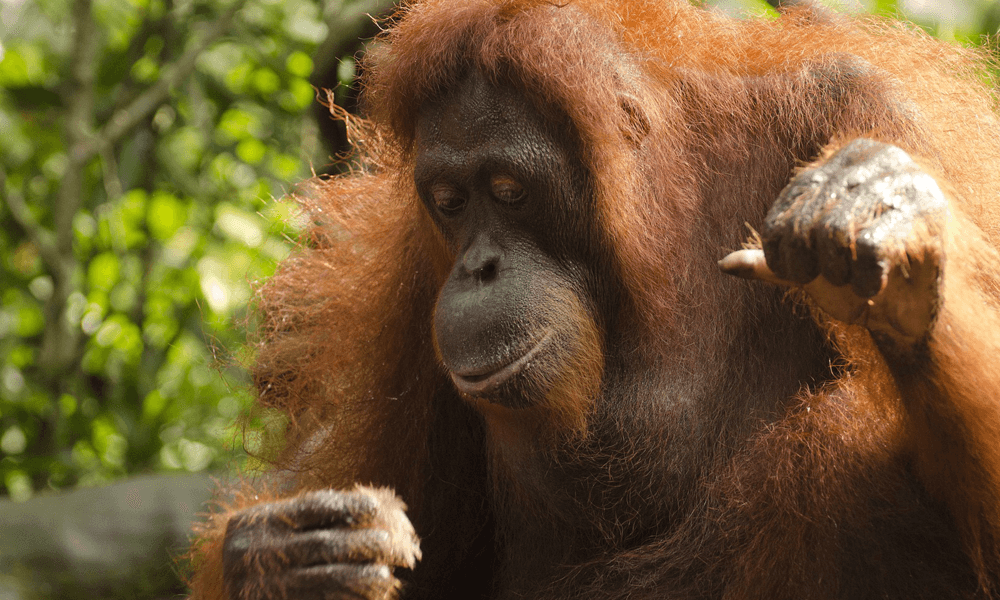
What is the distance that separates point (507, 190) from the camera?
1703 millimetres

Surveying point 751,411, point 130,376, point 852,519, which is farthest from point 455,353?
point 130,376

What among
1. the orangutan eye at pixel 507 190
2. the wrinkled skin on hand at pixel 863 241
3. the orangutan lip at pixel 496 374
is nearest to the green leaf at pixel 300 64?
the orangutan eye at pixel 507 190

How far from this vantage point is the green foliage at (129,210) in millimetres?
4137

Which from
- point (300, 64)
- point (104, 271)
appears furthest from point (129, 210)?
point (300, 64)

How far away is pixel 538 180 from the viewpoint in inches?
66.5

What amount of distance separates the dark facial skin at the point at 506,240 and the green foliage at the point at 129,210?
246 cm

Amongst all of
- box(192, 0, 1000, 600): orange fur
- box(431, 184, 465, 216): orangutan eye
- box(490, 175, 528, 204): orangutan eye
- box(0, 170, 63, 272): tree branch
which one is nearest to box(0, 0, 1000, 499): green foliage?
box(0, 170, 63, 272): tree branch

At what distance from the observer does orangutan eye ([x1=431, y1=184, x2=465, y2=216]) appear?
175 cm

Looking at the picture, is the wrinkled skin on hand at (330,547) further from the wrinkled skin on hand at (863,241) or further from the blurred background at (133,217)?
the blurred background at (133,217)

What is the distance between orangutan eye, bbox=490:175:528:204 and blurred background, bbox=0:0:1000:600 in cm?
231

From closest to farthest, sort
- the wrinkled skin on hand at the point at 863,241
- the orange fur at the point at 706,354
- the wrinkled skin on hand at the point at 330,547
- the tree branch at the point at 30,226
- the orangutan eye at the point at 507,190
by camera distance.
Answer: the wrinkled skin on hand at the point at 863,241
the orange fur at the point at 706,354
the wrinkled skin on hand at the point at 330,547
the orangutan eye at the point at 507,190
the tree branch at the point at 30,226

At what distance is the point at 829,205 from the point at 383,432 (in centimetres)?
121

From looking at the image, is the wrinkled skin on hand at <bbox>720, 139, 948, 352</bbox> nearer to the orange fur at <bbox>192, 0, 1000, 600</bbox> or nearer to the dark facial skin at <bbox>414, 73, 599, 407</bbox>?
the orange fur at <bbox>192, 0, 1000, 600</bbox>

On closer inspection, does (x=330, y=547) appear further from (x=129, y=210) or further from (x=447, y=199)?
(x=129, y=210)
